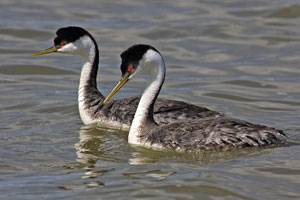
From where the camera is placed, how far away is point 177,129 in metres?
9.11

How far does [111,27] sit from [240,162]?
10.1 m

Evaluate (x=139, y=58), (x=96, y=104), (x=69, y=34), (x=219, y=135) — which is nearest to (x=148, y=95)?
(x=139, y=58)

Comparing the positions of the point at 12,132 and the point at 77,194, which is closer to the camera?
the point at 77,194

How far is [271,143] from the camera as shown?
8.85 metres

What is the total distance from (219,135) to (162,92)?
4.33 meters

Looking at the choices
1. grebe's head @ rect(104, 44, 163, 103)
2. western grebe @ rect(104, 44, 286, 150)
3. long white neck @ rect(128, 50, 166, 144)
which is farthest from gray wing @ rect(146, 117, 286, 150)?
grebe's head @ rect(104, 44, 163, 103)

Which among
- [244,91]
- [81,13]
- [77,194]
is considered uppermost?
[81,13]

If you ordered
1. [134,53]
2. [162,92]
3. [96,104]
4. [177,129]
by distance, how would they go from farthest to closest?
[162,92]
[96,104]
[134,53]
[177,129]

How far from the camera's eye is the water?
787 centimetres

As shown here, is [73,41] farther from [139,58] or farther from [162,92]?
[162,92]

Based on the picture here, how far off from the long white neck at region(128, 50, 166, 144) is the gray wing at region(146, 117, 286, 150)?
41cm

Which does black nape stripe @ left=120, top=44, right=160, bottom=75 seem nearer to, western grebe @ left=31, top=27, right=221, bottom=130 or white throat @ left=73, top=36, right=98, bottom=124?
western grebe @ left=31, top=27, right=221, bottom=130

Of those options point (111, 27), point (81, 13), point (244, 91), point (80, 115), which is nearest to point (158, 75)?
point (80, 115)

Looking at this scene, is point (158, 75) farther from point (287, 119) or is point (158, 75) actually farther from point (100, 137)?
point (287, 119)
